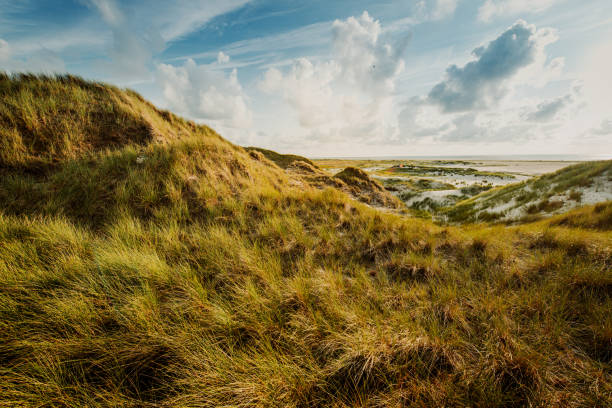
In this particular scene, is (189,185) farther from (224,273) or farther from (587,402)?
(587,402)

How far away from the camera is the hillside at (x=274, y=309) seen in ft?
4.98

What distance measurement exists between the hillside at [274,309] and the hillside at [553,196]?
3.24m

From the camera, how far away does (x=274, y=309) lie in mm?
2225

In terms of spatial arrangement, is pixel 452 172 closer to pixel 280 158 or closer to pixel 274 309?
pixel 280 158

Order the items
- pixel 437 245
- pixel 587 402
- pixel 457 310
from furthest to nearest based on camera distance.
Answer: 1. pixel 437 245
2. pixel 457 310
3. pixel 587 402

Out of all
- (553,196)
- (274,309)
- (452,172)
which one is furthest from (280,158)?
(452,172)

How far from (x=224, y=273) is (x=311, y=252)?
1.48 metres

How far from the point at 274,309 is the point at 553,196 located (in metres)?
11.2

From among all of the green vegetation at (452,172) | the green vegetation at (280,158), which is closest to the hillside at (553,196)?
the green vegetation at (280,158)

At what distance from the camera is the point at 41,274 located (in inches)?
89.2

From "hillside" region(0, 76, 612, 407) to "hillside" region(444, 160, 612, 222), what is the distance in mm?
3235

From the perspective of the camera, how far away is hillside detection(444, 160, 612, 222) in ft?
22.7

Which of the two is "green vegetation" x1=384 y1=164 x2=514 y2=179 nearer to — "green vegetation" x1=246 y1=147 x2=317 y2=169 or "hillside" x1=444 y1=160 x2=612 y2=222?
"hillside" x1=444 y1=160 x2=612 y2=222

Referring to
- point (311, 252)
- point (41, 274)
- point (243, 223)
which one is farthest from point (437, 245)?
point (41, 274)
